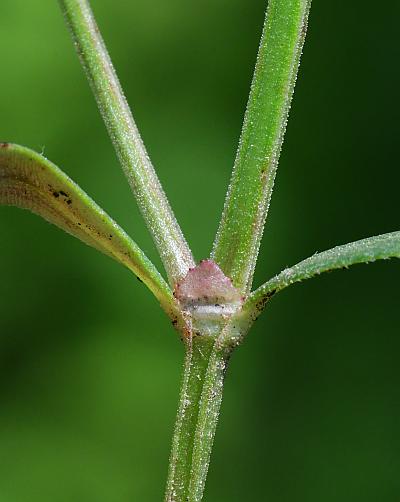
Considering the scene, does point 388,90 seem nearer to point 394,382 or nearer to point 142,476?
point 394,382

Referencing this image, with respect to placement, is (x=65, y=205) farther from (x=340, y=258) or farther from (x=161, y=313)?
(x=161, y=313)

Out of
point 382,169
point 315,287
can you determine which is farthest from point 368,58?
point 315,287

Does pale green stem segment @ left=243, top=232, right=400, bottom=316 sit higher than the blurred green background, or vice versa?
the blurred green background

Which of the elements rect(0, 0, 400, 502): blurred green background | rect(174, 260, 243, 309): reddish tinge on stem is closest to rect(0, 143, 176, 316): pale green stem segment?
rect(174, 260, 243, 309): reddish tinge on stem

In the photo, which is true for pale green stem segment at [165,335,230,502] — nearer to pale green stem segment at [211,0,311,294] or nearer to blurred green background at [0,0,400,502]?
pale green stem segment at [211,0,311,294]

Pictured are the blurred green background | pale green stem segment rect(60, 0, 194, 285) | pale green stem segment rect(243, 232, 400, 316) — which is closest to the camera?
pale green stem segment rect(243, 232, 400, 316)
